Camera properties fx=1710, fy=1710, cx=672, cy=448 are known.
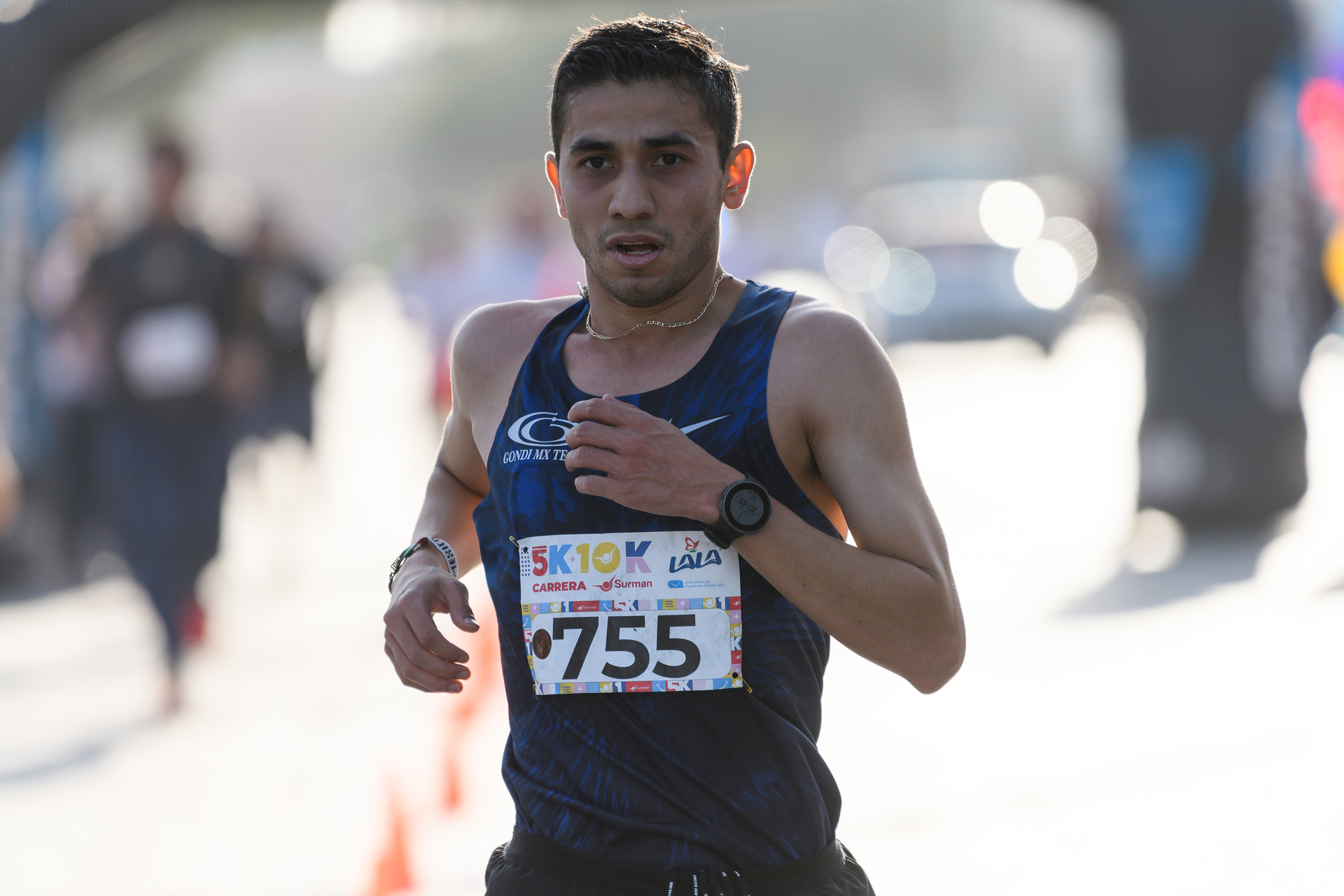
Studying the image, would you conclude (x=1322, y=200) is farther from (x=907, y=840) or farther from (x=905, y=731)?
(x=907, y=840)

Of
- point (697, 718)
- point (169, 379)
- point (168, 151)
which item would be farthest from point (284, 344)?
point (697, 718)

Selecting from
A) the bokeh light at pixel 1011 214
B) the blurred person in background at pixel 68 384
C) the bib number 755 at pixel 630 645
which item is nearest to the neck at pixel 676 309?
the bib number 755 at pixel 630 645

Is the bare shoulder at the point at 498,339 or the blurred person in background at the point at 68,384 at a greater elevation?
the blurred person in background at the point at 68,384

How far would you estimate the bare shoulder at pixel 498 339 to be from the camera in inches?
104

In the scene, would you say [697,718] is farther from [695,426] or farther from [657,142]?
[657,142]

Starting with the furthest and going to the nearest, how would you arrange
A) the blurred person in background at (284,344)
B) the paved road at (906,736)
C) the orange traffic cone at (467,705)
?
the blurred person in background at (284,344)
the orange traffic cone at (467,705)
the paved road at (906,736)

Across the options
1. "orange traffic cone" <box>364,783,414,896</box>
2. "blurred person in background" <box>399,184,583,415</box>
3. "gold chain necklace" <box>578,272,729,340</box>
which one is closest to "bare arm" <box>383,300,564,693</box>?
"gold chain necklace" <box>578,272,729,340</box>

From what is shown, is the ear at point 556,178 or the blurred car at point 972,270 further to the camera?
the blurred car at point 972,270

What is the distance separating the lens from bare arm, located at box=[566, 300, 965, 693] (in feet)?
7.21

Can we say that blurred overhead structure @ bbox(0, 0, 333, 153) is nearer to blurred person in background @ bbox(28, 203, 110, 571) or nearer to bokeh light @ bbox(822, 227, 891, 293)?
blurred person in background @ bbox(28, 203, 110, 571)

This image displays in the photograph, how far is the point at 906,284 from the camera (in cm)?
2322

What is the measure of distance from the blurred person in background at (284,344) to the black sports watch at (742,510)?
31.9 ft

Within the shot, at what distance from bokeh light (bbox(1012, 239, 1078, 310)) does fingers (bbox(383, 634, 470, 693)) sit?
68.2ft

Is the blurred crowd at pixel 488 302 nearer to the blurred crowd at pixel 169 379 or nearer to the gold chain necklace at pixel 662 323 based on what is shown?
the blurred crowd at pixel 169 379
